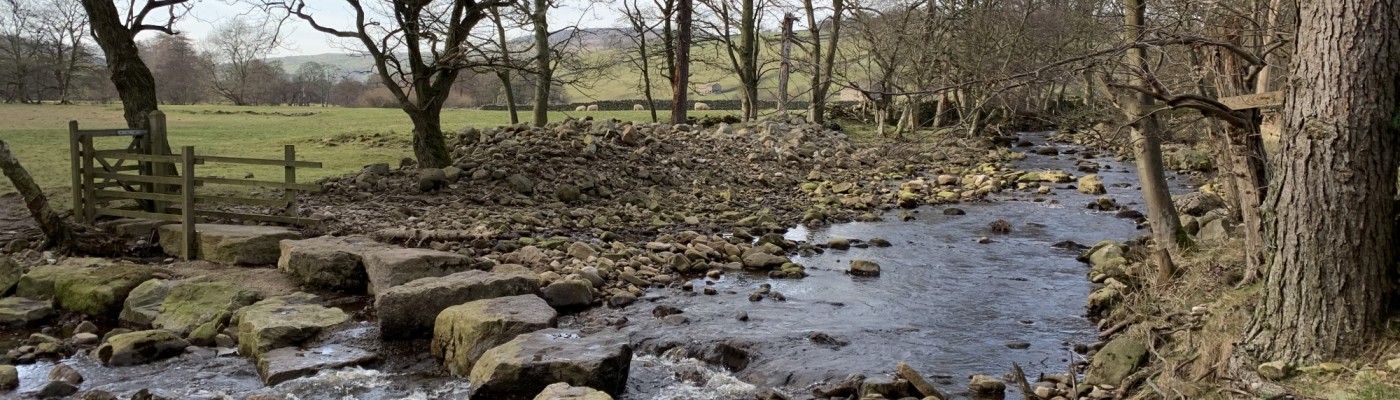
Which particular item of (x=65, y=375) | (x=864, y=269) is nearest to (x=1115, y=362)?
(x=864, y=269)

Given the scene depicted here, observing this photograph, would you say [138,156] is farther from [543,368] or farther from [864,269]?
[864,269]

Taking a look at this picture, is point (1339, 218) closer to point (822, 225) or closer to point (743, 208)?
point (822, 225)

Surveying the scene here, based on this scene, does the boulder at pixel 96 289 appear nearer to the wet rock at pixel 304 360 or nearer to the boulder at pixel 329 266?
the boulder at pixel 329 266

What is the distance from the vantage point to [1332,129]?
18.8ft

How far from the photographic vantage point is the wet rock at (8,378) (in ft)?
24.5

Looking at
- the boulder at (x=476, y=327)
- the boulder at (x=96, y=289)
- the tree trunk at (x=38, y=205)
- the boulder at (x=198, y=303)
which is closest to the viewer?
the boulder at (x=476, y=327)

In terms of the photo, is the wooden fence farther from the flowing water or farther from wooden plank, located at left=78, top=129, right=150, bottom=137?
the flowing water

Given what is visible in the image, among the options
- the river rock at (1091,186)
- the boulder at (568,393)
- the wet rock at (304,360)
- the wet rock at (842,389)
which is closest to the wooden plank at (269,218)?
the wet rock at (304,360)

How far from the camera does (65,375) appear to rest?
7.60 metres

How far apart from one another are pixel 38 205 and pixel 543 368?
870 cm

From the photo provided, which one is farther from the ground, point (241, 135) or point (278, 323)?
point (241, 135)

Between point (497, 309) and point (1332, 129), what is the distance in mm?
6425

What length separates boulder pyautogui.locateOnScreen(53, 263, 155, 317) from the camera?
9.98 metres

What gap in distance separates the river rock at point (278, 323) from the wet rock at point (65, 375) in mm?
1282
